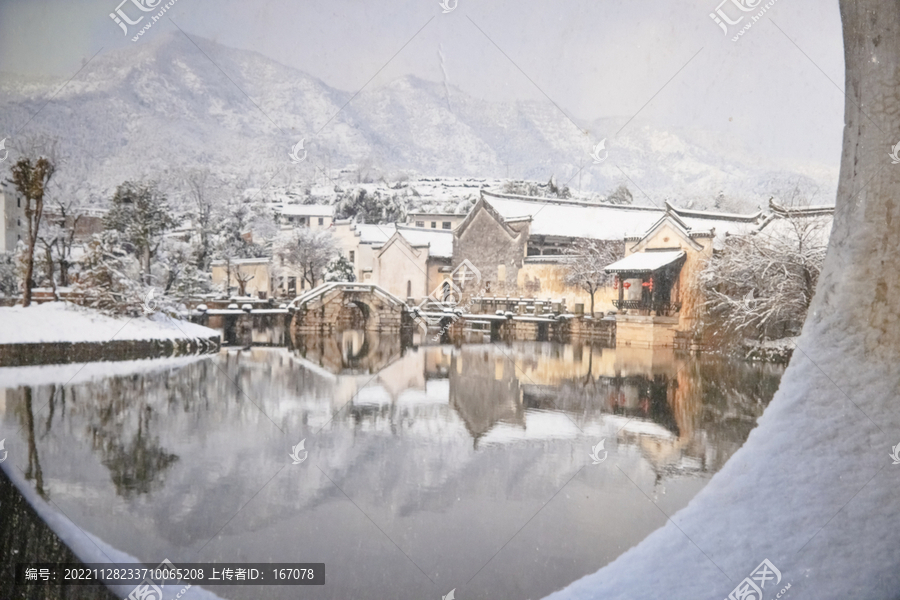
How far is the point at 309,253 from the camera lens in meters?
3.41

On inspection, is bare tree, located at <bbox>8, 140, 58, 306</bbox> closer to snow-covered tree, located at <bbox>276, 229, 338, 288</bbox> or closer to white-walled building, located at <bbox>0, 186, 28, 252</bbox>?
white-walled building, located at <bbox>0, 186, 28, 252</bbox>

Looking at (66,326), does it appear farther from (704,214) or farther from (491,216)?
(704,214)

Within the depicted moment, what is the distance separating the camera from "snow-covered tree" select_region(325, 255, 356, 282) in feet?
11.2

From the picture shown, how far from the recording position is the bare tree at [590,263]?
3.29 m

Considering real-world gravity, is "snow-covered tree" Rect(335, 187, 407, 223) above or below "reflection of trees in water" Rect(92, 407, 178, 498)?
above

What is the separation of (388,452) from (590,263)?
147 cm

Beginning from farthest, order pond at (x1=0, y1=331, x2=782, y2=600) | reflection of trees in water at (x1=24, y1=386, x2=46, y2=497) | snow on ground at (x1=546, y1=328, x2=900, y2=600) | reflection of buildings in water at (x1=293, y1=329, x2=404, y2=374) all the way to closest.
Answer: reflection of buildings in water at (x1=293, y1=329, x2=404, y2=374) → reflection of trees in water at (x1=24, y1=386, x2=46, y2=497) → pond at (x1=0, y1=331, x2=782, y2=600) → snow on ground at (x1=546, y1=328, x2=900, y2=600)

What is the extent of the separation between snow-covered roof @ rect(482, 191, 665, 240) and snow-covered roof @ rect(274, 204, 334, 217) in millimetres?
876

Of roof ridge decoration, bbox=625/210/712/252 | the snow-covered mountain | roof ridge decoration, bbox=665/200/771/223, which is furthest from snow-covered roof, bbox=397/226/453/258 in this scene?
roof ridge decoration, bbox=665/200/771/223

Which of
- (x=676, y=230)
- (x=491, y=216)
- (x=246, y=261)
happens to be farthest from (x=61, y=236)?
(x=676, y=230)

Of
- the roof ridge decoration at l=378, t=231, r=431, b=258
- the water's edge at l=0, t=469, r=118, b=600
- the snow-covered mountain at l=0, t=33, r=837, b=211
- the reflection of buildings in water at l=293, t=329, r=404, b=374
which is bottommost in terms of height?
the water's edge at l=0, t=469, r=118, b=600

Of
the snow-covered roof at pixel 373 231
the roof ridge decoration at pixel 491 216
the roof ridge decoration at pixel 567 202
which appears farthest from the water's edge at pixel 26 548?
the roof ridge decoration at pixel 567 202

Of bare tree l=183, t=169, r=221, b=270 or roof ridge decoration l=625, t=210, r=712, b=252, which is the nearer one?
roof ridge decoration l=625, t=210, r=712, b=252

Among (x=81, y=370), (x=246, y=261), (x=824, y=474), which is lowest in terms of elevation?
(x=824, y=474)
